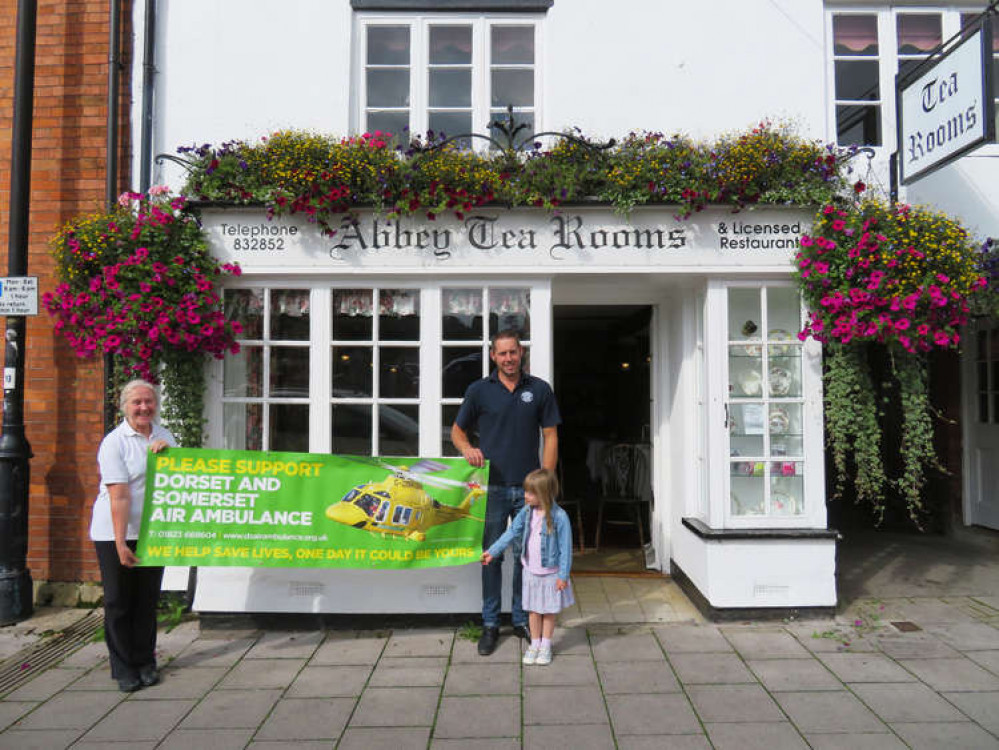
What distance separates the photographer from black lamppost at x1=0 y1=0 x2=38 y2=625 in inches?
203

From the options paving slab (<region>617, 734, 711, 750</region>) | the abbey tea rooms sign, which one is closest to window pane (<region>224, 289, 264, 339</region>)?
paving slab (<region>617, 734, 711, 750</region>)

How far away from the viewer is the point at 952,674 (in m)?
4.12

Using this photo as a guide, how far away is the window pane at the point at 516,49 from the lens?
566 cm

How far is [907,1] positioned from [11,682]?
803 cm

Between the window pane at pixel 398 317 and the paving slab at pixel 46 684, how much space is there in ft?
9.47

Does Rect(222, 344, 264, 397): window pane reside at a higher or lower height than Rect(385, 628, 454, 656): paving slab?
higher

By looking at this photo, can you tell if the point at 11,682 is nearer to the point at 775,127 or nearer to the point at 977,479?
the point at 775,127

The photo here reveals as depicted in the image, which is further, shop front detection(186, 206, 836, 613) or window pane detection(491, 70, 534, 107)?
window pane detection(491, 70, 534, 107)

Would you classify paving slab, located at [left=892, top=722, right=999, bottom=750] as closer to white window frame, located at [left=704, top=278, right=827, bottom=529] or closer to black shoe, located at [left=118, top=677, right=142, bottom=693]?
white window frame, located at [left=704, top=278, right=827, bottom=529]

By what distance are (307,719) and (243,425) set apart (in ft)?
7.90

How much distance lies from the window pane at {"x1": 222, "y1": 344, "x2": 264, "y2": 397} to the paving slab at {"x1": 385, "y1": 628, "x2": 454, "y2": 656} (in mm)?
2071

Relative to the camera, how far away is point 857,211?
496cm

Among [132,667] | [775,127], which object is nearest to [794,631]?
[775,127]

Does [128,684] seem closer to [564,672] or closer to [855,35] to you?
[564,672]
